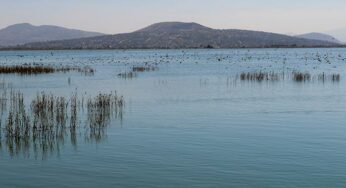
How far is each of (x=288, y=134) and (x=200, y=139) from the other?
3.53 metres

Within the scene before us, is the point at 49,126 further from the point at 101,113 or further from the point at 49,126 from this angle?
→ the point at 101,113

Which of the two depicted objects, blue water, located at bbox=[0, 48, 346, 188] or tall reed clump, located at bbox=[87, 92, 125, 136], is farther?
tall reed clump, located at bbox=[87, 92, 125, 136]

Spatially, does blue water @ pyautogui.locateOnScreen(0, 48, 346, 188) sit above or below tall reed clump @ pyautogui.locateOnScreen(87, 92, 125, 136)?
below

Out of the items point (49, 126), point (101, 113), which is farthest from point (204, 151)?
point (101, 113)

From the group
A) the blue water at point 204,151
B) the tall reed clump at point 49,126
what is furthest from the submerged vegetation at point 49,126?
the blue water at point 204,151

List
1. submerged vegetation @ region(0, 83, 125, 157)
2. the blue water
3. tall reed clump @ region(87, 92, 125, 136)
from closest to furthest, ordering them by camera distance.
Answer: the blue water < submerged vegetation @ region(0, 83, 125, 157) < tall reed clump @ region(87, 92, 125, 136)

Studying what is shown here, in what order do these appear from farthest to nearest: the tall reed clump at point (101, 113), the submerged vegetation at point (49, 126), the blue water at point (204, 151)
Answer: the tall reed clump at point (101, 113) → the submerged vegetation at point (49, 126) → the blue water at point (204, 151)

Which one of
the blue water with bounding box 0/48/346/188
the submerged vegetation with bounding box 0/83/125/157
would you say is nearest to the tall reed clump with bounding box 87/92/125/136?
the submerged vegetation with bounding box 0/83/125/157

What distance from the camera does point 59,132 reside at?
21.8 m

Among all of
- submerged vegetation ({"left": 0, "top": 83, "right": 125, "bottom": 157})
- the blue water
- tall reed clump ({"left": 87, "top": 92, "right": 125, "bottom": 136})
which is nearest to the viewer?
the blue water

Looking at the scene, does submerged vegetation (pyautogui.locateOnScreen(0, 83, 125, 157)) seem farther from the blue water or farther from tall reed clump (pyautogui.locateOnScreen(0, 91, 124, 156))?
the blue water

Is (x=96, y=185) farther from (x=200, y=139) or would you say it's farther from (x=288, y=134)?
(x=288, y=134)

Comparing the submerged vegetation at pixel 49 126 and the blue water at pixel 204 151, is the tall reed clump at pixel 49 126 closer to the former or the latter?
the submerged vegetation at pixel 49 126

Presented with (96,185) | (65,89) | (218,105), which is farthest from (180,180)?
(65,89)
